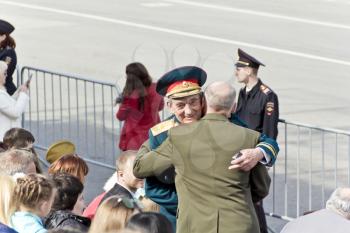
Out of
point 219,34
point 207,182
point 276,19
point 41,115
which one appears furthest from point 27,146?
point 276,19

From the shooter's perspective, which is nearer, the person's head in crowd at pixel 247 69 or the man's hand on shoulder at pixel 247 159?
the man's hand on shoulder at pixel 247 159

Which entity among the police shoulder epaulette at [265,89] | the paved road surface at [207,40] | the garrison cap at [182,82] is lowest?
the paved road surface at [207,40]

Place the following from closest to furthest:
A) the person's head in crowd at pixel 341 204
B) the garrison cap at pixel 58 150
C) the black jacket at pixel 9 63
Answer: the person's head in crowd at pixel 341 204 < the garrison cap at pixel 58 150 < the black jacket at pixel 9 63

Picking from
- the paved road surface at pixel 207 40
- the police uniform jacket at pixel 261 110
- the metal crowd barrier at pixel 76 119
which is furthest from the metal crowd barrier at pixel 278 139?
the paved road surface at pixel 207 40

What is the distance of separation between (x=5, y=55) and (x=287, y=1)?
13102mm

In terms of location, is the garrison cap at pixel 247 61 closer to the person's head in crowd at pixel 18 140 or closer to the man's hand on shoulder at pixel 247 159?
the person's head in crowd at pixel 18 140

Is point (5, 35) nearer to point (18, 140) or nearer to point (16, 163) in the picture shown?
point (18, 140)

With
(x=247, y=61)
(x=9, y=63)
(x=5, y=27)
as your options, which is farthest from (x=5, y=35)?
(x=247, y=61)

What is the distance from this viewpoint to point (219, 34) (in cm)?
2109

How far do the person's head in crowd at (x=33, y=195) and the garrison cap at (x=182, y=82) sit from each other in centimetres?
139

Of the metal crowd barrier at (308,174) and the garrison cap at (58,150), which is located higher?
the garrison cap at (58,150)

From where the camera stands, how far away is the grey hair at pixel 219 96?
7.16 meters

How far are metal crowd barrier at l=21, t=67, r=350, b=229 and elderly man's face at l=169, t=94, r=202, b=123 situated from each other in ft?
9.79

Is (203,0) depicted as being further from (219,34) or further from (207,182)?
(207,182)
